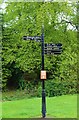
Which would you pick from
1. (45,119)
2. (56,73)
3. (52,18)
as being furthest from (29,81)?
(45,119)

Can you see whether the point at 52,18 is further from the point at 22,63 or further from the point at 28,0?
the point at 22,63

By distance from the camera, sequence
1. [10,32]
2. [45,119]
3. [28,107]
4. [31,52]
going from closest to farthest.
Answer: [45,119] < [28,107] < [31,52] < [10,32]

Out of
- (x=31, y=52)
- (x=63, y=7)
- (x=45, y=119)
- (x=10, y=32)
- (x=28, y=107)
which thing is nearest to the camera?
(x=45, y=119)

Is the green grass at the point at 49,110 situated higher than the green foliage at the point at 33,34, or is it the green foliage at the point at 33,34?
the green foliage at the point at 33,34

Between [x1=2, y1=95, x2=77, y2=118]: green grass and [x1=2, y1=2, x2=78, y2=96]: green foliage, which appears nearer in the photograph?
[x1=2, y1=95, x2=77, y2=118]: green grass

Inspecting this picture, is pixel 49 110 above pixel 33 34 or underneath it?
underneath

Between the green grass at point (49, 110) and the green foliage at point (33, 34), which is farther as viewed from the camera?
the green foliage at point (33, 34)

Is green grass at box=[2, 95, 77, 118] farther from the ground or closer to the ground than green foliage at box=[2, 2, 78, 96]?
closer to the ground

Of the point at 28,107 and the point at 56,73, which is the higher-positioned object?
the point at 56,73

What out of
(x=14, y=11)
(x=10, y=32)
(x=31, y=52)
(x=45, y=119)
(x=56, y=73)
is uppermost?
(x=14, y=11)

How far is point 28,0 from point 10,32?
1405mm

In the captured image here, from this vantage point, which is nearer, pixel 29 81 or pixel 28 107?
pixel 28 107

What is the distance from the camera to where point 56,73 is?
7.99 metres

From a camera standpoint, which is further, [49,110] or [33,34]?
[33,34]
